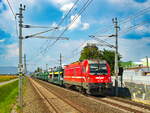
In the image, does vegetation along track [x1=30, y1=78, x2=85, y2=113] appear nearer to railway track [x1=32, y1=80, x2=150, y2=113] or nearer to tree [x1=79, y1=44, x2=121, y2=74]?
railway track [x1=32, y1=80, x2=150, y2=113]

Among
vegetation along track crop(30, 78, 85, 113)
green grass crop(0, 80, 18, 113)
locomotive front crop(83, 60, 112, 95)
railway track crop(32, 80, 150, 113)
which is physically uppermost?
locomotive front crop(83, 60, 112, 95)

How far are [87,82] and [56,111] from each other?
7.58 meters

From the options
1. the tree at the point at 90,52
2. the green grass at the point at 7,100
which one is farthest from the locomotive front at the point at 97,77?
the tree at the point at 90,52

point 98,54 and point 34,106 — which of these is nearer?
point 34,106

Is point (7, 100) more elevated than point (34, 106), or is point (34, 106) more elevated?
point (34, 106)

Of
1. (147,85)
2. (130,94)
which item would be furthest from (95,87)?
(147,85)

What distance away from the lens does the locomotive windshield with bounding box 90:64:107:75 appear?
75.6ft

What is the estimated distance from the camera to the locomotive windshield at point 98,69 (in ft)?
75.6

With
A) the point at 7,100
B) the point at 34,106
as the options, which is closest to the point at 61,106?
the point at 34,106

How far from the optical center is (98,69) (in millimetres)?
23266

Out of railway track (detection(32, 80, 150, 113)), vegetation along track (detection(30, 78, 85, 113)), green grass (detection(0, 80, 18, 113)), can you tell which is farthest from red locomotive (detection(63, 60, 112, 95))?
green grass (detection(0, 80, 18, 113))

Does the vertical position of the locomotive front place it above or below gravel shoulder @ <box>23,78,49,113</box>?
above

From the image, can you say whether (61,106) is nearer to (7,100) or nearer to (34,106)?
(34,106)

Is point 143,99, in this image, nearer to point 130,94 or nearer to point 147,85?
point 147,85
